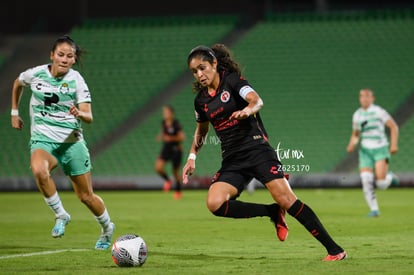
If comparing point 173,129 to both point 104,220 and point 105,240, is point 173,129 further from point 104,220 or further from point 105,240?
point 104,220

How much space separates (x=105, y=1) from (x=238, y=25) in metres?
5.75

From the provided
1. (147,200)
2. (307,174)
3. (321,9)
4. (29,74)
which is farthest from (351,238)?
(321,9)

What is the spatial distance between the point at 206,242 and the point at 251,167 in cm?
267

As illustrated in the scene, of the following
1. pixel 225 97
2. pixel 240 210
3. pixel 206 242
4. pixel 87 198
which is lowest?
pixel 206 242

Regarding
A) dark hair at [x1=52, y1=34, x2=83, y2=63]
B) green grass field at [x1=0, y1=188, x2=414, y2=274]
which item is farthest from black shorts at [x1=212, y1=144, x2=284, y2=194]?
dark hair at [x1=52, y1=34, x2=83, y2=63]

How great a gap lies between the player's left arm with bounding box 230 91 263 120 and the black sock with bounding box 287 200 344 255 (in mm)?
1097

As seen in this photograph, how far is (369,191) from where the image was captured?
622 inches

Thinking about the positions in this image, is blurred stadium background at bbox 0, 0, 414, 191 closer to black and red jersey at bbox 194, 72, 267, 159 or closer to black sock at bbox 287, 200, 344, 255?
black and red jersey at bbox 194, 72, 267, 159

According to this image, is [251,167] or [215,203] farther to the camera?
[251,167]

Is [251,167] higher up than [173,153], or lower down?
higher up

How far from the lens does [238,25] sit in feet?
108

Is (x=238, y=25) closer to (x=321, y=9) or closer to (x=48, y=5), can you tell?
(x=321, y=9)

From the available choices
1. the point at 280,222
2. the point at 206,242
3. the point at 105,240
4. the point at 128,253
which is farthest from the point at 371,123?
the point at 128,253

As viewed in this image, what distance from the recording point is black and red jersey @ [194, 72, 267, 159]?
877 centimetres
